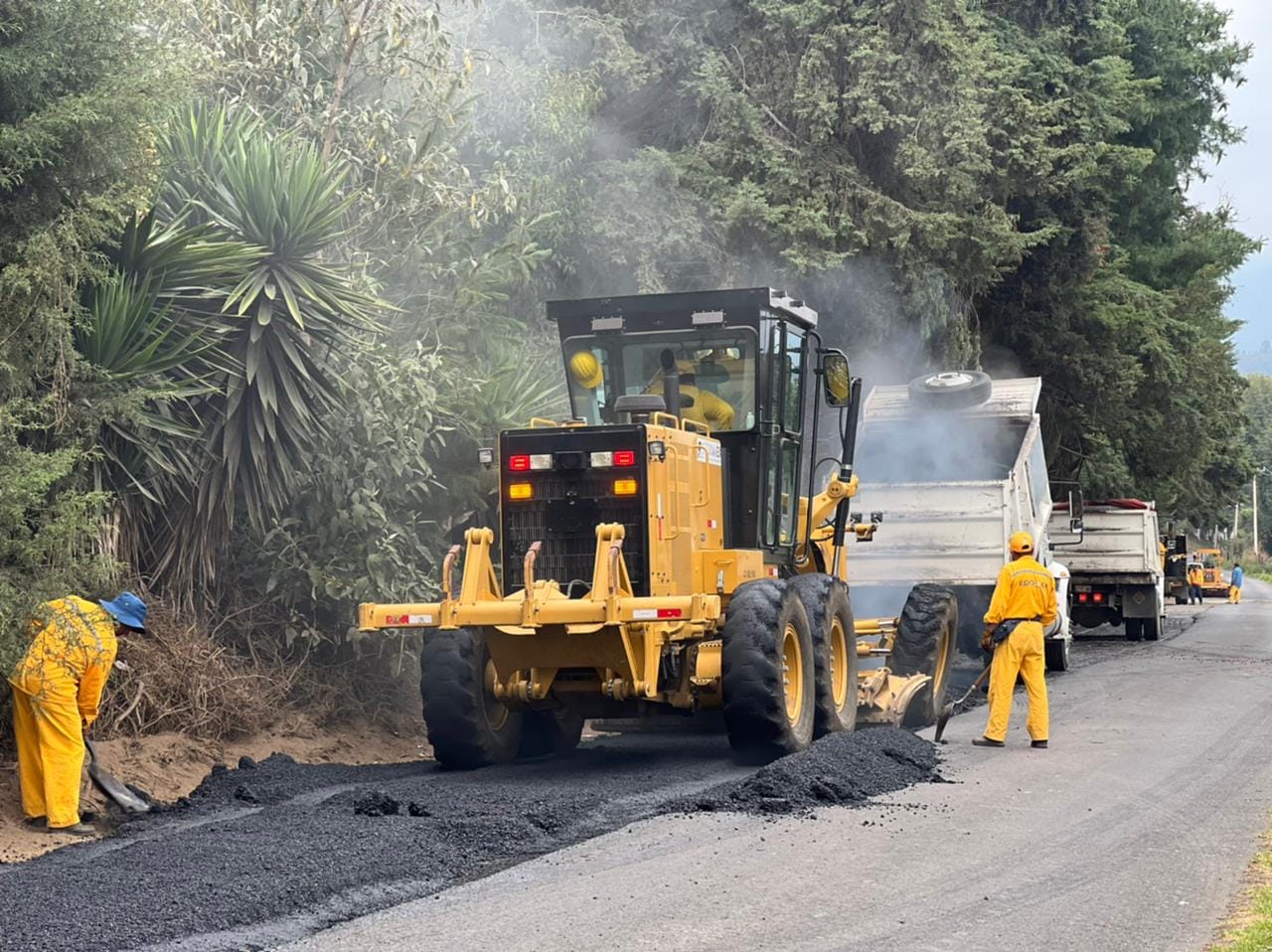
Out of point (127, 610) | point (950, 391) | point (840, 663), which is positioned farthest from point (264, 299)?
point (950, 391)

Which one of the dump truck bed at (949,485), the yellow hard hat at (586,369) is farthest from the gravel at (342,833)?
the dump truck bed at (949,485)

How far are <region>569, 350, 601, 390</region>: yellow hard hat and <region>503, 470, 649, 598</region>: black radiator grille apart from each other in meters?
1.21

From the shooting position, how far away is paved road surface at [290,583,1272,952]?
19.9 ft

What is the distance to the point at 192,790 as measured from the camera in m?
9.77

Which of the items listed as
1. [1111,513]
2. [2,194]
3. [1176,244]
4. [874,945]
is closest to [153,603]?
[2,194]

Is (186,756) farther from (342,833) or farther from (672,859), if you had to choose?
(672,859)

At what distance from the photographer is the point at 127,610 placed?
29.6 ft

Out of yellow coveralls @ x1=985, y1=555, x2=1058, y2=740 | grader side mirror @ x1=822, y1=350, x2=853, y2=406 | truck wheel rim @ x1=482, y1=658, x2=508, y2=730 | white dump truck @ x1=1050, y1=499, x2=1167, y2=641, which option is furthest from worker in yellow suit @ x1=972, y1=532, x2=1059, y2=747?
white dump truck @ x1=1050, y1=499, x2=1167, y2=641

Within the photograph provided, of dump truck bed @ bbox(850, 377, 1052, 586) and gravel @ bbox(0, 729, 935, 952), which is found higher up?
dump truck bed @ bbox(850, 377, 1052, 586)

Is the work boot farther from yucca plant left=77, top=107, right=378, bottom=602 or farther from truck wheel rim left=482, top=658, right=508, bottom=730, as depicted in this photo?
truck wheel rim left=482, top=658, right=508, bottom=730

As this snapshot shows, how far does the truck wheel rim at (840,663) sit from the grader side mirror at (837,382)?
1572 mm

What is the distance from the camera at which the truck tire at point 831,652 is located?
1089 centimetres

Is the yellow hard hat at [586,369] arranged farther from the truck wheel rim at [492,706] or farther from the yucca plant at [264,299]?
the truck wheel rim at [492,706]

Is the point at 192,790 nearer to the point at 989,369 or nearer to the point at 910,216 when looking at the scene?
the point at 910,216
